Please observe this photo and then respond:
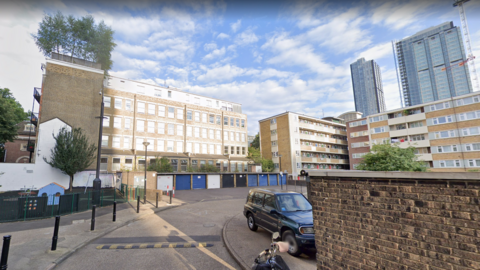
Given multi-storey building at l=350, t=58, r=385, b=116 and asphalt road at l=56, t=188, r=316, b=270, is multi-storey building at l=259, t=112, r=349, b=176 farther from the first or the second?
multi-storey building at l=350, t=58, r=385, b=116

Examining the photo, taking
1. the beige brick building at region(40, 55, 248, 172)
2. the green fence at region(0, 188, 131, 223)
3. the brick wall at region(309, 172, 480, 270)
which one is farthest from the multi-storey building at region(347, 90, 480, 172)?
the green fence at region(0, 188, 131, 223)

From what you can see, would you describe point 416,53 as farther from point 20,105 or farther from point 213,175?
point 20,105

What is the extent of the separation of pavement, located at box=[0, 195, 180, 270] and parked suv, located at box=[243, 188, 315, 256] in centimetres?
632

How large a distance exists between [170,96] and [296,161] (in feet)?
100

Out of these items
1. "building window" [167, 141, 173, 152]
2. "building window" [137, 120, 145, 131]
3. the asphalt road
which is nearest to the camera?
the asphalt road

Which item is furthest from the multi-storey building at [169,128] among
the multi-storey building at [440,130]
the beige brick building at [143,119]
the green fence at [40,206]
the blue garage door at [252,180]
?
the multi-storey building at [440,130]

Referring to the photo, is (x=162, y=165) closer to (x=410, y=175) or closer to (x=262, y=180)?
(x=262, y=180)

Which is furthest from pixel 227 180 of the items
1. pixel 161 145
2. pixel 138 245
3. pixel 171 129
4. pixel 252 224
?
pixel 138 245

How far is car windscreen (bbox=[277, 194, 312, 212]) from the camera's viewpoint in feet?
24.8

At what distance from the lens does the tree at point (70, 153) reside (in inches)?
993

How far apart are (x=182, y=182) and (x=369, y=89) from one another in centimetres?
20605

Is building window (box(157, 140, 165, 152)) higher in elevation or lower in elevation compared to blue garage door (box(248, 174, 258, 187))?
higher

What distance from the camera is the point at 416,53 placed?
13375 centimetres

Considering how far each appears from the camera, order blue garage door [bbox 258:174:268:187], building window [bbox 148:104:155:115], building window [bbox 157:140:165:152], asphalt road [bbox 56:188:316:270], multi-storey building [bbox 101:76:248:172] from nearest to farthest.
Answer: asphalt road [bbox 56:188:316:270] → multi-storey building [bbox 101:76:248:172] → building window [bbox 157:140:165:152] → building window [bbox 148:104:155:115] → blue garage door [bbox 258:174:268:187]
